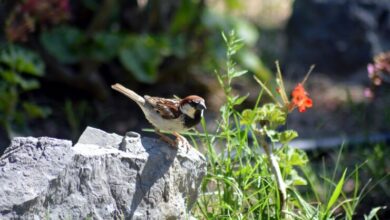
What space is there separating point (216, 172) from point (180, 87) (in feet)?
11.8

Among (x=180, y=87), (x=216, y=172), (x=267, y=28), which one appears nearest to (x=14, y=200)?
(x=216, y=172)

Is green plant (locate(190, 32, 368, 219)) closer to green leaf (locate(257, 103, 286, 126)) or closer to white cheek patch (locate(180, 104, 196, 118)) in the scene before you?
green leaf (locate(257, 103, 286, 126))

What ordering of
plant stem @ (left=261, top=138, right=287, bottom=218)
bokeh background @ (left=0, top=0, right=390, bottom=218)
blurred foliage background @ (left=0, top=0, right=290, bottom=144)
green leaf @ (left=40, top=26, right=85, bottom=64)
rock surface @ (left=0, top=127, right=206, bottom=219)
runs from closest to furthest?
rock surface @ (left=0, top=127, right=206, bottom=219), plant stem @ (left=261, top=138, right=287, bottom=218), bokeh background @ (left=0, top=0, right=390, bottom=218), blurred foliage background @ (left=0, top=0, right=290, bottom=144), green leaf @ (left=40, top=26, right=85, bottom=64)

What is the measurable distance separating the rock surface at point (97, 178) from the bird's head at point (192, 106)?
5.7 inches

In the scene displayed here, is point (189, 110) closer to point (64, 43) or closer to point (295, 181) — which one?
point (295, 181)

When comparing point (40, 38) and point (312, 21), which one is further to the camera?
point (312, 21)

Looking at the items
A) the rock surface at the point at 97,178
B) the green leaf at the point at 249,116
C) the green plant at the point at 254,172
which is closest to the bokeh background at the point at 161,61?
the green plant at the point at 254,172

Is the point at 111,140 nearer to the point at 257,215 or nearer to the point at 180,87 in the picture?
the point at 257,215

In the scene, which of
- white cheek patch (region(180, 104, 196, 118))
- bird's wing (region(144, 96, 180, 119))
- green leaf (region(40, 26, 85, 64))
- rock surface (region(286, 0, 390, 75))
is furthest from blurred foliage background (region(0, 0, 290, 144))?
white cheek patch (region(180, 104, 196, 118))

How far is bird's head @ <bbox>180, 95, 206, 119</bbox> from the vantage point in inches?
145

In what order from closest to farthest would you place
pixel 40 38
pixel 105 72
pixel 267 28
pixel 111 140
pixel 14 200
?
pixel 14 200 → pixel 111 140 → pixel 40 38 → pixel 105 72 → pixel 267 28

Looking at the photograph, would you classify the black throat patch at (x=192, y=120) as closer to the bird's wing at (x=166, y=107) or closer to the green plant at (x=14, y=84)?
the bird's wing at (x=166, y=107)

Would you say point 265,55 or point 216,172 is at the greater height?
point 265,55

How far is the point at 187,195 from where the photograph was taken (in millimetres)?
3723
